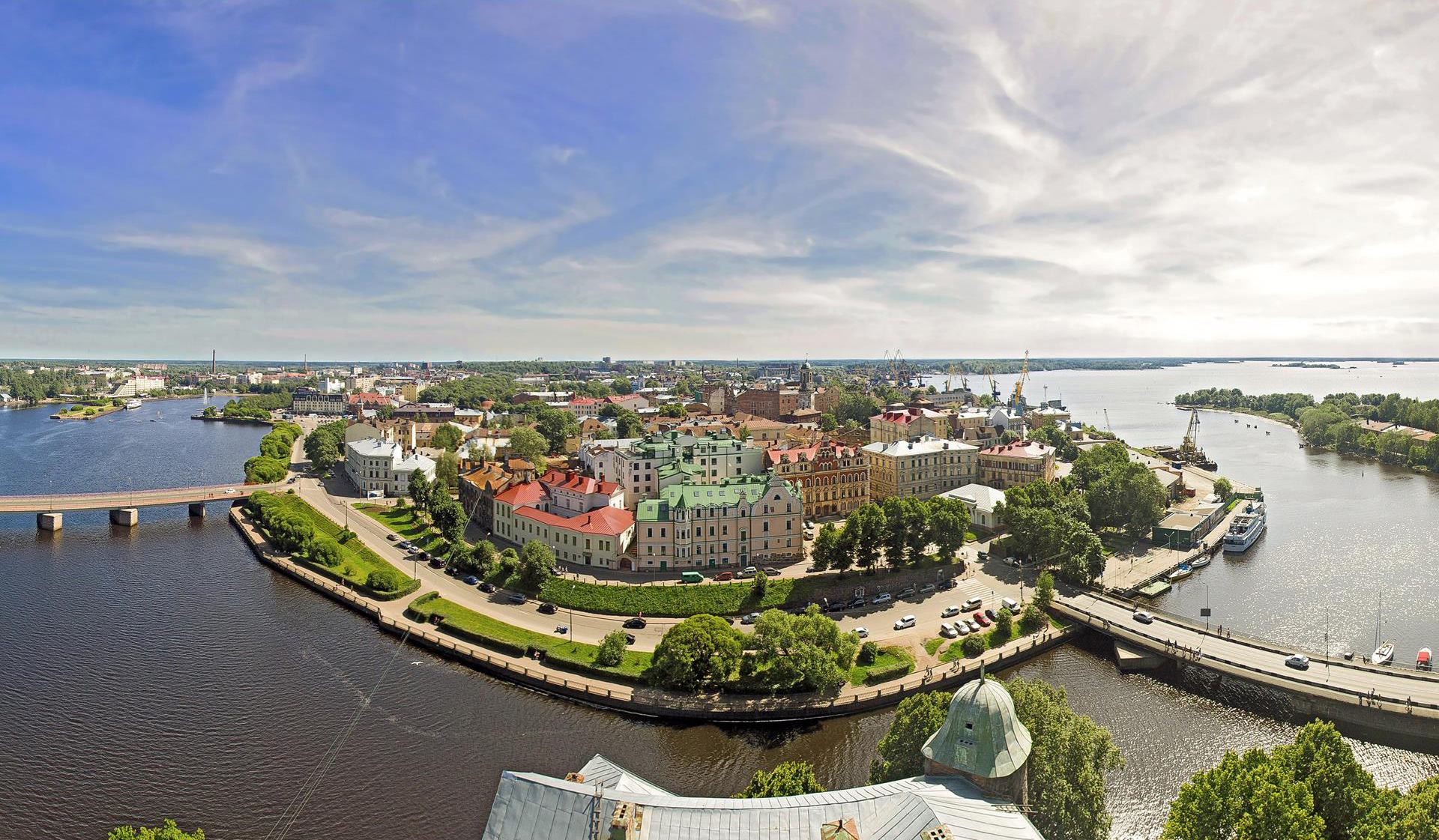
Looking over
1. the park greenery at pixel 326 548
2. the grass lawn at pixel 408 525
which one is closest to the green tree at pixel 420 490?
the grass lawn at pixel 408 525

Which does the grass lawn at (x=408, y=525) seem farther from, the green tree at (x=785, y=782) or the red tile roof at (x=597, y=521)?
the green tree at (x=785, y=782)

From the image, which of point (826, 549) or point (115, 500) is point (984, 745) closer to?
point (826, 549)

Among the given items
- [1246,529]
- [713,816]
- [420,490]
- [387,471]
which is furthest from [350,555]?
[1246,529]

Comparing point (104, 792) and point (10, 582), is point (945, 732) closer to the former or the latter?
point (104, 792)

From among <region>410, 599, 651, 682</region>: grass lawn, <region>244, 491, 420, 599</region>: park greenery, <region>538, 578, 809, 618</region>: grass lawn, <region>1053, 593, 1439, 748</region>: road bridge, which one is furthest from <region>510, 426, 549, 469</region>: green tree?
<region>1053, 593, 1439, 748</region>: road bridge

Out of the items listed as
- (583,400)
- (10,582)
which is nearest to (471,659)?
(10,582)
